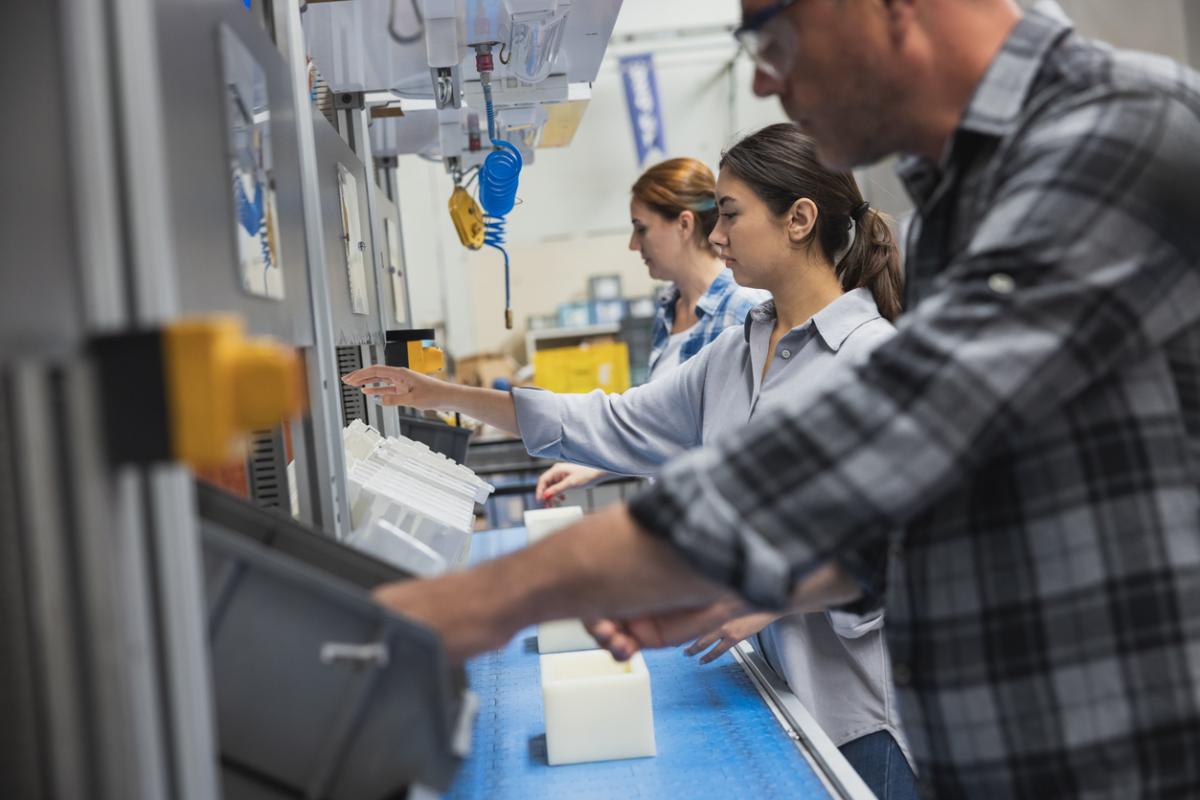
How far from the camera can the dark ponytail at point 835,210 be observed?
195 centimetres

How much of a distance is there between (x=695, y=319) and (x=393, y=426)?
49.8 inches

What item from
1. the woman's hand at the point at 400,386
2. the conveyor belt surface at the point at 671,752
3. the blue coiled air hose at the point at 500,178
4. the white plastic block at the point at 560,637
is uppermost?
the blue coiled air hose at the point at 500,178

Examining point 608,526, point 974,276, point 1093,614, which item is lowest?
point 1093,614

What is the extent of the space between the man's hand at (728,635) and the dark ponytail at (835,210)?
657 mm

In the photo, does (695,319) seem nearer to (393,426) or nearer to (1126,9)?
(393,426)

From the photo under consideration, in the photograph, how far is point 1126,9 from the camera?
6348mm

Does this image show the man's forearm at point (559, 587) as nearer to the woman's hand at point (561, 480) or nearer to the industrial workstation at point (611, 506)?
the industrial workstation at point (611, 506)

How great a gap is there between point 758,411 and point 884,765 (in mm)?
644

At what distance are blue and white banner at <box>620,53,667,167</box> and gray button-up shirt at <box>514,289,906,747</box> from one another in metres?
6.00

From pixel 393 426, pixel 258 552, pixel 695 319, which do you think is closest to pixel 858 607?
pixel 258 552

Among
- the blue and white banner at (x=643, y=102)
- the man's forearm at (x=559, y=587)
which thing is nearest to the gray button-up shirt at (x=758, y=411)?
the man's forearm at (x=559, y=587)

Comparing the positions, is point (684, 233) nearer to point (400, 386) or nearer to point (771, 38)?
point (400, 386)

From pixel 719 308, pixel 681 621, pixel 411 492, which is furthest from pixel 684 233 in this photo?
pixel 681 621

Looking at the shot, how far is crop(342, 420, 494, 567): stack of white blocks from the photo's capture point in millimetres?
1211
